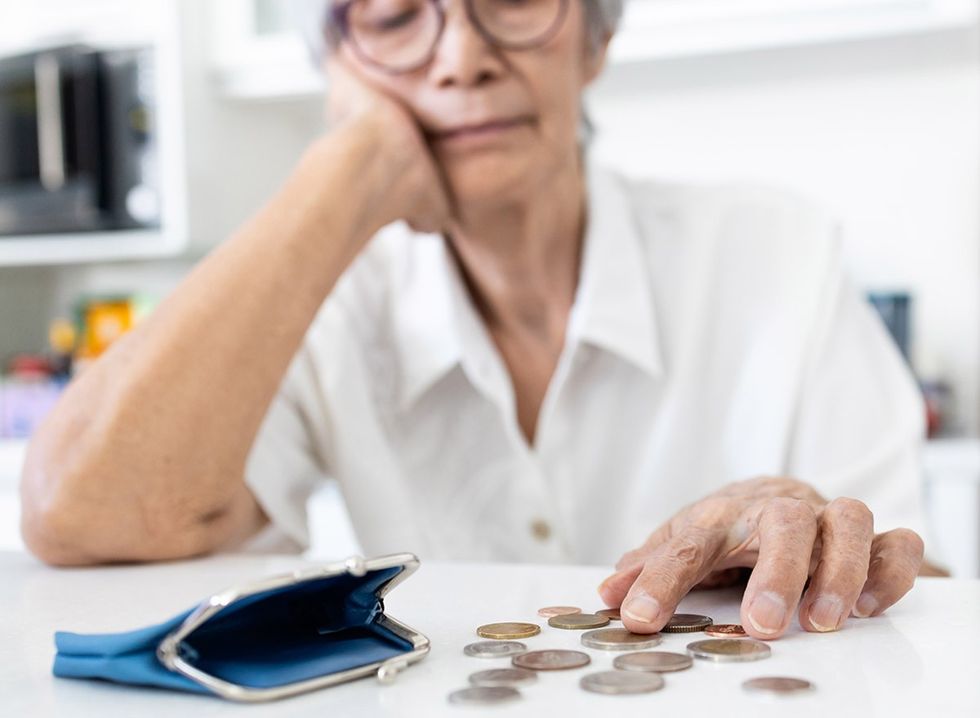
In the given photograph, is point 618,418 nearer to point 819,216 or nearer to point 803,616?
point 819,216

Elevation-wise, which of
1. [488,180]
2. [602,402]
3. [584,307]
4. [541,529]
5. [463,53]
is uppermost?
[463,53]

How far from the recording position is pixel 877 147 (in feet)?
7.60

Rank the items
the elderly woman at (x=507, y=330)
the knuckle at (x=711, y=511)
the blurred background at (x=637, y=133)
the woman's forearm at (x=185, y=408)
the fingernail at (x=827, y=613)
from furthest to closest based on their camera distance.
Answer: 1. the blurred background at (x=637, y=133)
2. the elderly woman at (x=507, y=330)
3. the woman's forearm at (x=185, y=408)
4. the knuckle at (x=711, y=511)
5. the fingernail at (x=827, y=613)

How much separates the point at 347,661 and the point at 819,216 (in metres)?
0.96

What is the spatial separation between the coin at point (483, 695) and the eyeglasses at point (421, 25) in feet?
2.64

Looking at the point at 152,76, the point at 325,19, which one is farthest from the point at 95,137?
the point at 325,19

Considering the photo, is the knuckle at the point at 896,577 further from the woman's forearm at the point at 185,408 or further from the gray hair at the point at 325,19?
the gray hair at the point at 325,19

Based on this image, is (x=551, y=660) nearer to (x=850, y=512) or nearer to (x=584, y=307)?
(x=850, y=512)

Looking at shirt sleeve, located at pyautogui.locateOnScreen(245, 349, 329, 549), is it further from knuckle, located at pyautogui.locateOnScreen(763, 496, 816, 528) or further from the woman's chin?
knuckle, located at pyautogui.locateOnScreen(763, 496, 816, 528)

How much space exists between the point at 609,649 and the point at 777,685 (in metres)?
0.09

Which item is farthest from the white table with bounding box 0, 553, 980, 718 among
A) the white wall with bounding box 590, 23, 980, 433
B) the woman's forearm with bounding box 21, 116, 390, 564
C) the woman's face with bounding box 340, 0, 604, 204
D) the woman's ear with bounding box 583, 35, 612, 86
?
the white wall with bounding box 590, 23, 980, 433

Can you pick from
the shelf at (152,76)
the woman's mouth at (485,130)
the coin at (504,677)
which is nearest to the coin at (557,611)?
the coin at (504,677)

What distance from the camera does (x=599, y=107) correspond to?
2502 millimetres

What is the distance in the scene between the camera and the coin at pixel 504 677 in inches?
16.8
